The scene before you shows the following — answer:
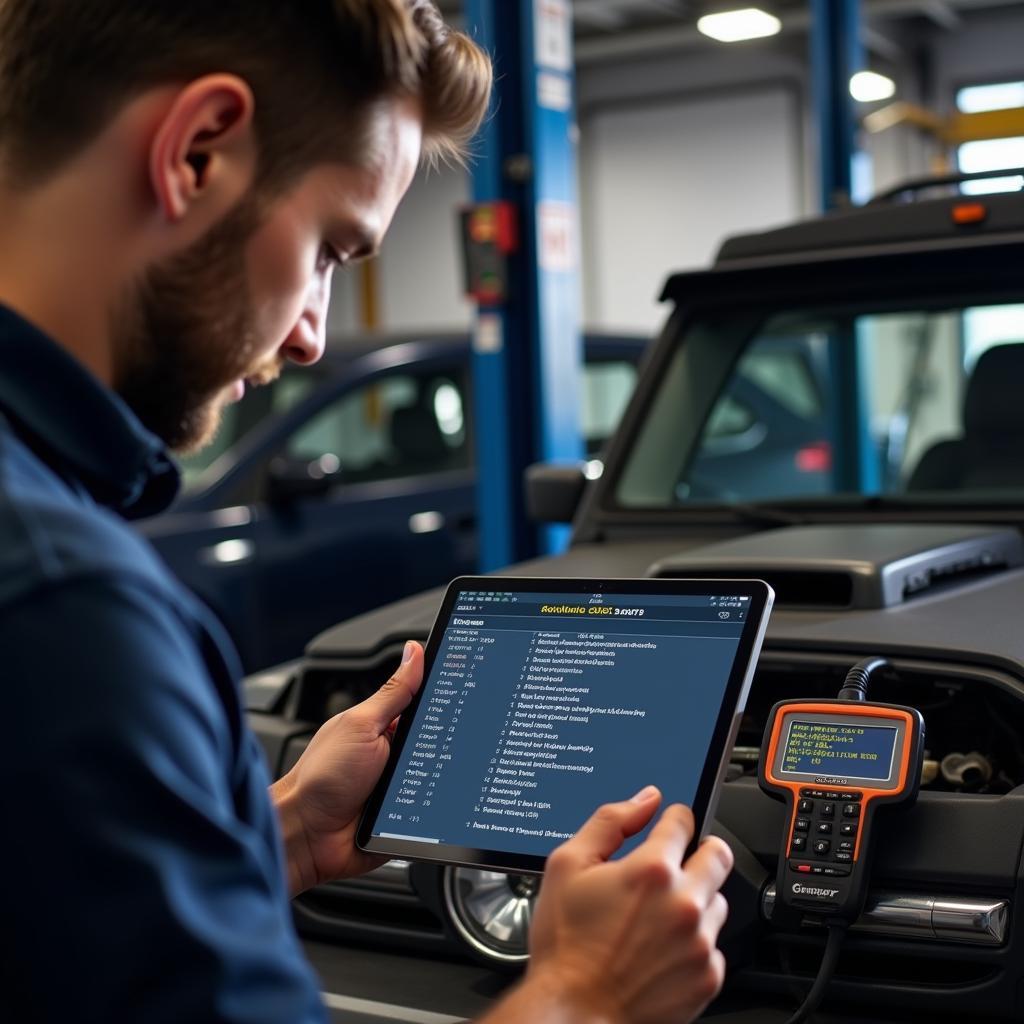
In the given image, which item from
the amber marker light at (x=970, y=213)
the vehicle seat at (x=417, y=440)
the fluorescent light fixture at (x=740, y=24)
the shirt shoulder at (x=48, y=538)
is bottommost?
the vehicle seat at (x=417, y=440)

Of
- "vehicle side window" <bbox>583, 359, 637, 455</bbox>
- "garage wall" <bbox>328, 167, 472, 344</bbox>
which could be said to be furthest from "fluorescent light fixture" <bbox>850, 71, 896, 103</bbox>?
"vehicle side window" <bbox>583, 359, 637, 455</bbox>

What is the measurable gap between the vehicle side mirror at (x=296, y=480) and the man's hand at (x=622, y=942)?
4.35 metres

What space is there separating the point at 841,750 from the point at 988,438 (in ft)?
4.73

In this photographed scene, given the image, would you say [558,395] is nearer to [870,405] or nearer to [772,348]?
[870,405]

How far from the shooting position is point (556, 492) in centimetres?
343

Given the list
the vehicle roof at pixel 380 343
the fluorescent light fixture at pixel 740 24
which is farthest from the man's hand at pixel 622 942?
the fluorescent light fixture at pixel 740 24

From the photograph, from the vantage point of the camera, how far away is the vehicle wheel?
2.21 m

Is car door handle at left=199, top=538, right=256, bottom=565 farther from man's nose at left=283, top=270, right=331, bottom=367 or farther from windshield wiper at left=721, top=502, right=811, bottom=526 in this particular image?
man's nose at left=283, top=270, right=331, bottom=367

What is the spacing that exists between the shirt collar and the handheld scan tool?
42.1 inches

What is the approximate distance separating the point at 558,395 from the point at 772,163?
10.1 metres

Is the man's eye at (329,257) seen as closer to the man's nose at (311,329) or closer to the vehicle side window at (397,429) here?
the man's nose at (311,329)

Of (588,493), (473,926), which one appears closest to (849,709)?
(473,926)

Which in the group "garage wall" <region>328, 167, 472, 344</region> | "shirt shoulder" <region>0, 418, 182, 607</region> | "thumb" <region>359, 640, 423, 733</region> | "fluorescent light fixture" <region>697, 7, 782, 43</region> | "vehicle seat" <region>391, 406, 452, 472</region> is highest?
"fluorescent light fixture" <region>697, 7, 782, 43</region>

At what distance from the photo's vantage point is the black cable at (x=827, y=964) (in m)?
1.90
